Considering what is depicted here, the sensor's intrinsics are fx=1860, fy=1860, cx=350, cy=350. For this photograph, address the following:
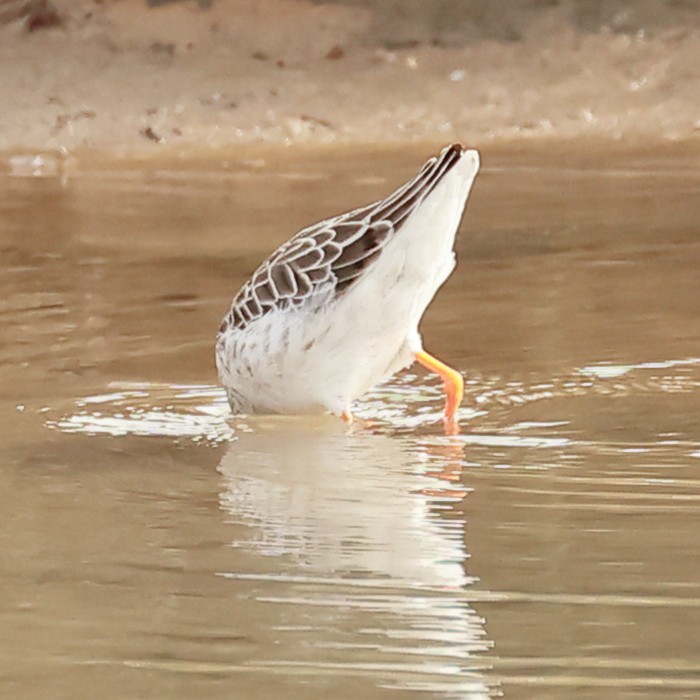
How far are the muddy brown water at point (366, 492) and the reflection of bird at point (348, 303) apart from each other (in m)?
0.12

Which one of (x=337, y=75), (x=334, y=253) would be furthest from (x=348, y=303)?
(x=337, y=75)

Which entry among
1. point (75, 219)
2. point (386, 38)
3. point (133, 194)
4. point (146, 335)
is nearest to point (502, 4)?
point (386, 38)

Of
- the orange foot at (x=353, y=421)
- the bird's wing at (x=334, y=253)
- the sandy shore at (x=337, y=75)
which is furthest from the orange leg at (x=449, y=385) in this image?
the sandy shore at (x=337, y=75)

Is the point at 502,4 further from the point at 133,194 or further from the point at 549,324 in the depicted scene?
the point at 549,324

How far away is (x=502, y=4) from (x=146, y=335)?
891cm

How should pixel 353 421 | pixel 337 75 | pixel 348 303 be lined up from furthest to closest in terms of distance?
1. pixel 337 75
2. pixel 353 421
3. pixel 348 303

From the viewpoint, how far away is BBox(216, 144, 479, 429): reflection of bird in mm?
4957

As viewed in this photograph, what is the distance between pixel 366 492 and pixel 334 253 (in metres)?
1.02

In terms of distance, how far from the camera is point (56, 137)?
12.5 metres

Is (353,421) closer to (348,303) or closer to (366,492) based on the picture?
(348,303)

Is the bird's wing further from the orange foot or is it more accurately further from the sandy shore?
the sandy shore

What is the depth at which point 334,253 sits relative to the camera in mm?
5137

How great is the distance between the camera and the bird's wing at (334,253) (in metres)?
4.95

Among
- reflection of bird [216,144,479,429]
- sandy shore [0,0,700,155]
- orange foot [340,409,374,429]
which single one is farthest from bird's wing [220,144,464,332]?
sandy shore [0,0,700,155]
